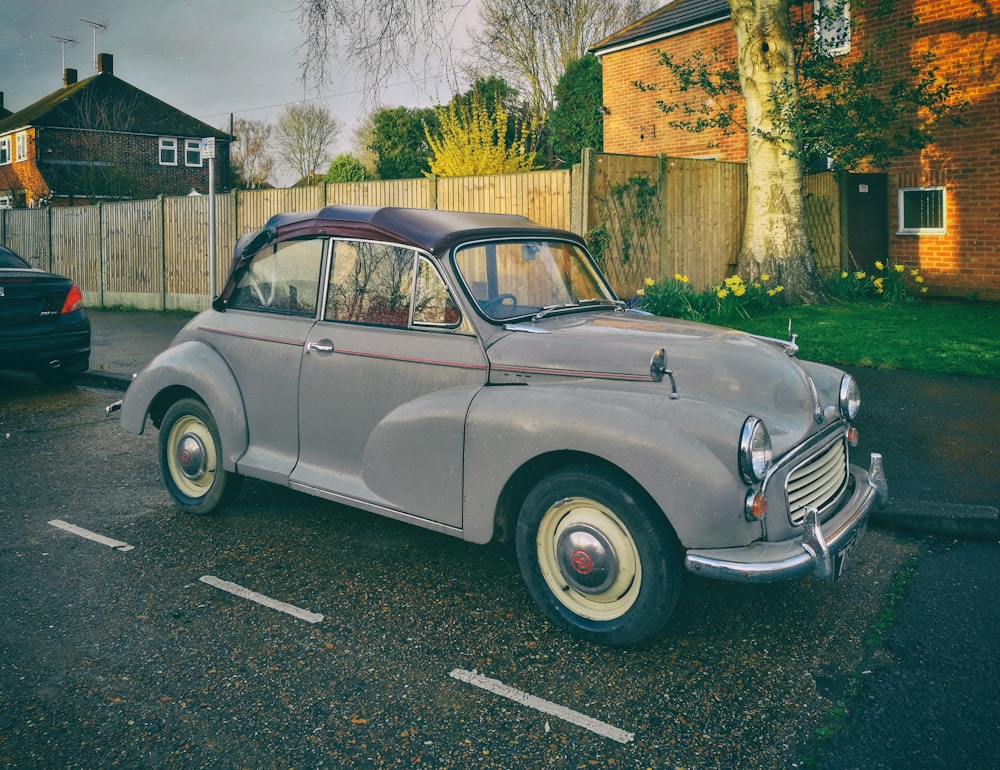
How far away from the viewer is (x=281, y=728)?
9.86ft

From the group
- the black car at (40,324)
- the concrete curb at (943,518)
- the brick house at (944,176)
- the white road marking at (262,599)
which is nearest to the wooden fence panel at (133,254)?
the black car at (40,324)

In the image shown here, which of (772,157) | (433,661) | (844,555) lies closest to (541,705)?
(433,661)

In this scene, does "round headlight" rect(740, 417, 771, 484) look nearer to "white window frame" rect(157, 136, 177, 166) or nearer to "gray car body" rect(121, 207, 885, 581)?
"gray car body" rect(121, 207, 885, 581)

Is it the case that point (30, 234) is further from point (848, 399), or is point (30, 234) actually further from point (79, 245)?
point (848, 399)

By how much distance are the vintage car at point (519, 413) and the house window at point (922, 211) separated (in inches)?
530

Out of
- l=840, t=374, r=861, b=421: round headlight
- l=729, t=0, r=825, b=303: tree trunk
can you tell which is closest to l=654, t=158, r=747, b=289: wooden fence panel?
l=729, t=0, r=825, b=303: tree trunk

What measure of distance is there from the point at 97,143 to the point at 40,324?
3529 centimetres

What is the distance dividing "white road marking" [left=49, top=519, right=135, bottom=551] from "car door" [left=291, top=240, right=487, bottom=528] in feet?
3.45

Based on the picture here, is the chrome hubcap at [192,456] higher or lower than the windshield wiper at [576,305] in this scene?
lower

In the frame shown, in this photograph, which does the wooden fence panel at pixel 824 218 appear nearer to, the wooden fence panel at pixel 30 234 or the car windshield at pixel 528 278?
the car windshield at pixel 528 278

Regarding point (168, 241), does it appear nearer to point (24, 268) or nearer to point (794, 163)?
point (24, 268)

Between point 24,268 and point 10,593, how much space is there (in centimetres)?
654

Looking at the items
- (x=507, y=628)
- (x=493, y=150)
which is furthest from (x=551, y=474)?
(x=493, y=150)

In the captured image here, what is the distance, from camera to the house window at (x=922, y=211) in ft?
52.5
